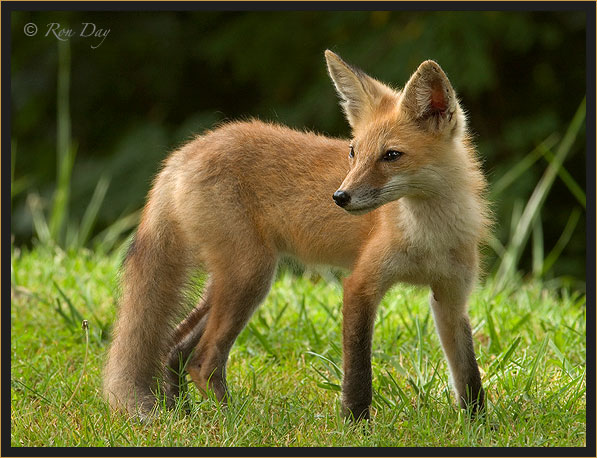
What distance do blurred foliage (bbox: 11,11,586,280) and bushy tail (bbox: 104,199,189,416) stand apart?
385 centimetres

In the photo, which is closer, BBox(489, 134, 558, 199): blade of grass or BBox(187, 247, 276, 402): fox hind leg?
Result: BBox(187, 247, 276, 402): fox hind leg

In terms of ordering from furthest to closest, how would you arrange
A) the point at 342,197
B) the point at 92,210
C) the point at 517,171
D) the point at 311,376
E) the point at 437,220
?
the point at 92,210, the point at 517,171, the point at 311,376, the point at 437,220, the point at 342,197

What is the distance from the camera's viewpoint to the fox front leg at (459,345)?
4434mm

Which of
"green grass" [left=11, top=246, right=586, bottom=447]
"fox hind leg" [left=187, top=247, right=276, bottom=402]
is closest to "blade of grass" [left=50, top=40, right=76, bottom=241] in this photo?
"green grass" [left=11, top=246, right=586, bottom=447]

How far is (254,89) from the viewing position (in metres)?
10.9

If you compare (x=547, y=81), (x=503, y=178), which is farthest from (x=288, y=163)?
(x=547, y=81)

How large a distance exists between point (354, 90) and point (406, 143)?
0.47 m

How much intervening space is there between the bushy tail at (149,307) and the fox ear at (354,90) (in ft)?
3.94

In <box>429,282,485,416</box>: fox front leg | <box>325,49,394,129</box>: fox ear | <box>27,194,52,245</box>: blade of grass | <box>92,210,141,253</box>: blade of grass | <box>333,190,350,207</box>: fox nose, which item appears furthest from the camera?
<box>92,210,141,253</box>: blade of grass

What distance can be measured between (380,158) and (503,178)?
4.64 meters

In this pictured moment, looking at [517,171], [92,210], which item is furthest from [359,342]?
[92,210]

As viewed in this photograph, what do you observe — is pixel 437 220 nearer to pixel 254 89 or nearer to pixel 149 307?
pixel 149 307

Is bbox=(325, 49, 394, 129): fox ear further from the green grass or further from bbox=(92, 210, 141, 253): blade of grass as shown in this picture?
bbox=(92, 210, 141, 253): blade of grass

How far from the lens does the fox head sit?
155 inches
